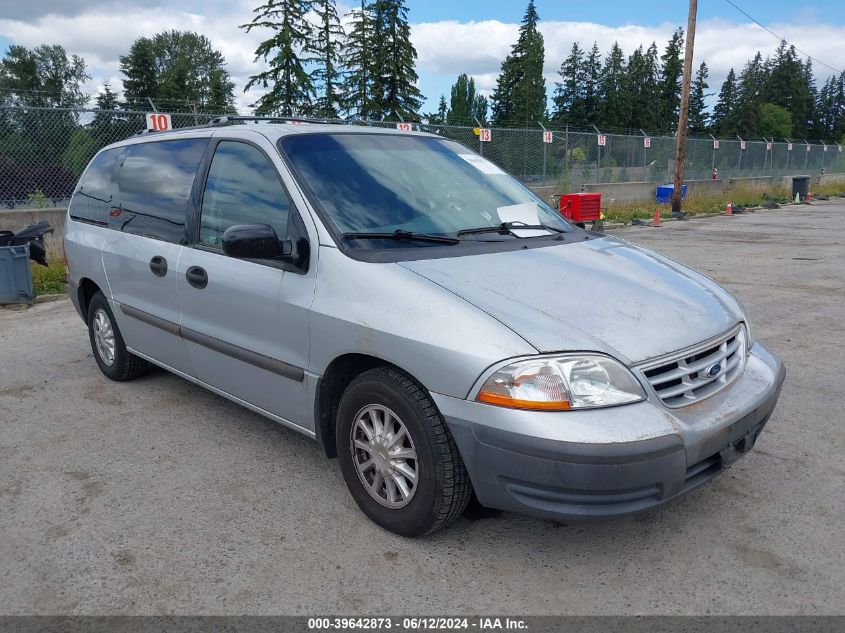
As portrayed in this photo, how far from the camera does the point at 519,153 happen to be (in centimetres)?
1970

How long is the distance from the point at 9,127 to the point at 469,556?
36.3 feet

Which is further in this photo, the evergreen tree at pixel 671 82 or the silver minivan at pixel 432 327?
the evergreen tree at pixel 671 82

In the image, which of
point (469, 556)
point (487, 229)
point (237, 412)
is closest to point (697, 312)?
point (487, 229)

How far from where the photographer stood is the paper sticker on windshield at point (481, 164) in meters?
4.12

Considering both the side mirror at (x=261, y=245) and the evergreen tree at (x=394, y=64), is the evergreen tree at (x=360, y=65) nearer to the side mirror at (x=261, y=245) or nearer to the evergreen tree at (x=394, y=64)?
the evergreen tree at (x=394, y=64)

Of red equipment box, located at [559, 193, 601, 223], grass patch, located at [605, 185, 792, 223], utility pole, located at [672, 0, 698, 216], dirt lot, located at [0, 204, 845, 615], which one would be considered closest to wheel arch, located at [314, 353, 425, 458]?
dirt lot, located at [0, 204, 845, 615]

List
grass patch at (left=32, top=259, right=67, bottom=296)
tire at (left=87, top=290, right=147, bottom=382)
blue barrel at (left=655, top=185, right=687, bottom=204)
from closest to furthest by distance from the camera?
tire at (left=87, top=290, right=147, bottom=382) < grass patch at (left=32, top=259, right=67, bottom=296) < blue barrel at (left=655, top=185, right=687, bottom=204)

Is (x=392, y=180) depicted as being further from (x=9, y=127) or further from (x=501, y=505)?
(x=9, y=127)

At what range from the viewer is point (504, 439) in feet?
8.20

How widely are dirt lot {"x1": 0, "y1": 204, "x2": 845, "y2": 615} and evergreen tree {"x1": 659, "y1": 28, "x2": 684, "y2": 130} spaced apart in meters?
85.6

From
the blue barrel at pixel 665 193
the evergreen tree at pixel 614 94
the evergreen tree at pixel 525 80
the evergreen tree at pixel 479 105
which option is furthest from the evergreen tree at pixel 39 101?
the evergreen tree at pixel 479 105

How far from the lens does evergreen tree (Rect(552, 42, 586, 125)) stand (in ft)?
277

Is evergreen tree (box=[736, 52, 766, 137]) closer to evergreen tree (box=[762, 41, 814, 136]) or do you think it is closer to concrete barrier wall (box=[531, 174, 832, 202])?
evergreen tree (box=[762, 41, 814, 136])

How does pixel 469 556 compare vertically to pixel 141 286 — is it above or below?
below
